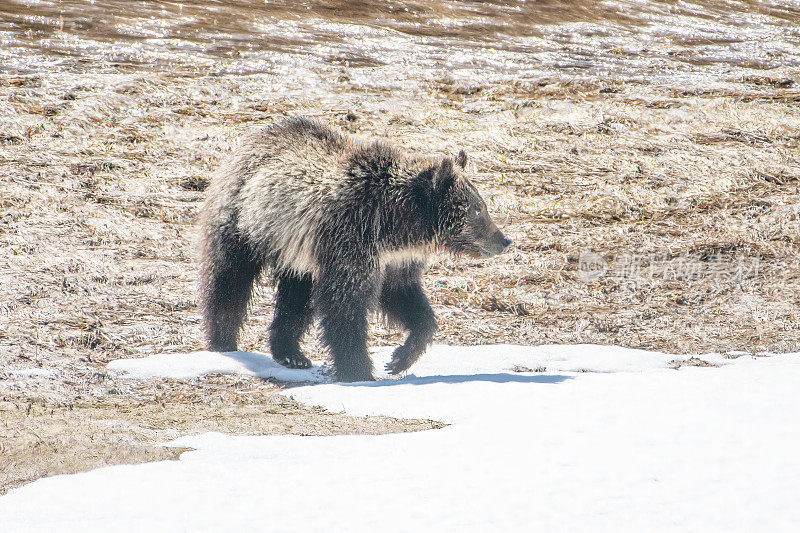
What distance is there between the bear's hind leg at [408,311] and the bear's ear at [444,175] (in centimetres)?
69

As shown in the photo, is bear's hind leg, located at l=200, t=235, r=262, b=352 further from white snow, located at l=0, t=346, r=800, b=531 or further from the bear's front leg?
white snow, located at l=0, t=346, r=800, b=531

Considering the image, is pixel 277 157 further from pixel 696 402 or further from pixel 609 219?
pixel 609 219

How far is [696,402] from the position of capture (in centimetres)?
520

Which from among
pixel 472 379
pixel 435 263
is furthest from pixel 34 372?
pixel 435 263

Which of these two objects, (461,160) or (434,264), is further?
(434,264)

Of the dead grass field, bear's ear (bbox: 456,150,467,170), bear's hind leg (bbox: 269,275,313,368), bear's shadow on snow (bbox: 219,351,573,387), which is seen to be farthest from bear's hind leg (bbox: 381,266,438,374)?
bear's ear (bbox: 456,150,467,170)

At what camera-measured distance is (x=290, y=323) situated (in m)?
6.98

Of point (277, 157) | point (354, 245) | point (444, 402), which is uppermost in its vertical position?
point (277, 157)

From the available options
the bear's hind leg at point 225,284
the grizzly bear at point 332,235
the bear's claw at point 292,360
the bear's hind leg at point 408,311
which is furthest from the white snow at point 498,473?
the bear's hind leg at point 225,284

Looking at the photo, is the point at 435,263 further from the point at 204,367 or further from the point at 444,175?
the point at 204,367

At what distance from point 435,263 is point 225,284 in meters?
3.10

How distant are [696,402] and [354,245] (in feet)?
8.17

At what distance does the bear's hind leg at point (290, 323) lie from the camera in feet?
22.9

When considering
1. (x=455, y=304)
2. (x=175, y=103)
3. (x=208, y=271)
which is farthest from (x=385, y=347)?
(x=175, y=103)
